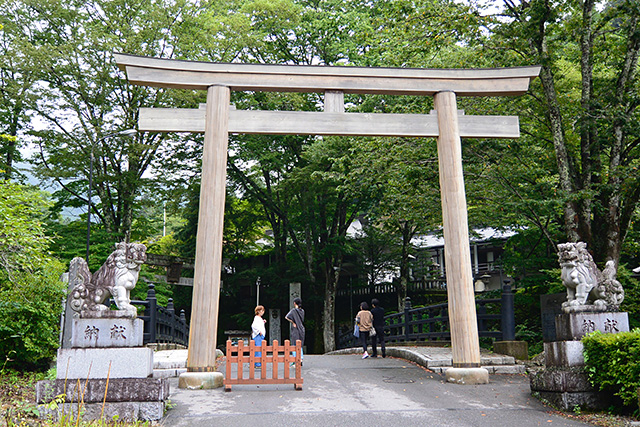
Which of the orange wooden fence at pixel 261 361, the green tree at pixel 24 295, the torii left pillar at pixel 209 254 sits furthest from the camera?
the green tree at pixel 24 295

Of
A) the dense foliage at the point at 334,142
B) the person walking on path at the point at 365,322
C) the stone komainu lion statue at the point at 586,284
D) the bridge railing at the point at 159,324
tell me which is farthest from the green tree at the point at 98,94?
the stone komainu lion statue at the point at 586,284

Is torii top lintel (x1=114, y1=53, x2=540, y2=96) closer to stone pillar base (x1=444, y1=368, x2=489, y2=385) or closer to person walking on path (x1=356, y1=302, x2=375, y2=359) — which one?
stone pillar base (x1=444, y1=368, x2=489, y2=385)

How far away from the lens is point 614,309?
785 centimetres

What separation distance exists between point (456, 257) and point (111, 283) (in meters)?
5.80

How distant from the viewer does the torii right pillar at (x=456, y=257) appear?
9391mm

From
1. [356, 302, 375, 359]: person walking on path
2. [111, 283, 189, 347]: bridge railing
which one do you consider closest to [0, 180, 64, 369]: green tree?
[111, 283, 189, 347]: bridge railing

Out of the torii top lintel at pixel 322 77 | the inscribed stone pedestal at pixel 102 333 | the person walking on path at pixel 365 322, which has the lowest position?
the inscribed stone pedestal at pixel 102 333

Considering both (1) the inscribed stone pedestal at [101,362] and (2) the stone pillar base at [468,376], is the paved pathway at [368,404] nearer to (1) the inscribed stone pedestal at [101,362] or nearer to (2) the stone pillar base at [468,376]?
(2) the stone pillar base at [468,376]

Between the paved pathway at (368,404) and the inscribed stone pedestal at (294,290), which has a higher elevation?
the inscribed stone pedestal at (294,290)

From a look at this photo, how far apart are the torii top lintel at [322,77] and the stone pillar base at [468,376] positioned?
525cm

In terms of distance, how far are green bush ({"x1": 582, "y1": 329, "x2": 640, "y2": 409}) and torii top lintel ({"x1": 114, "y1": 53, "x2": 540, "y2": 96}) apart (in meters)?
5.32

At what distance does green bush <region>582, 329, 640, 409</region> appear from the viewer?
6.47 metres

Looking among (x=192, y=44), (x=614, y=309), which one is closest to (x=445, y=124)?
(x=614, y=309)

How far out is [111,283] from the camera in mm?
7352
